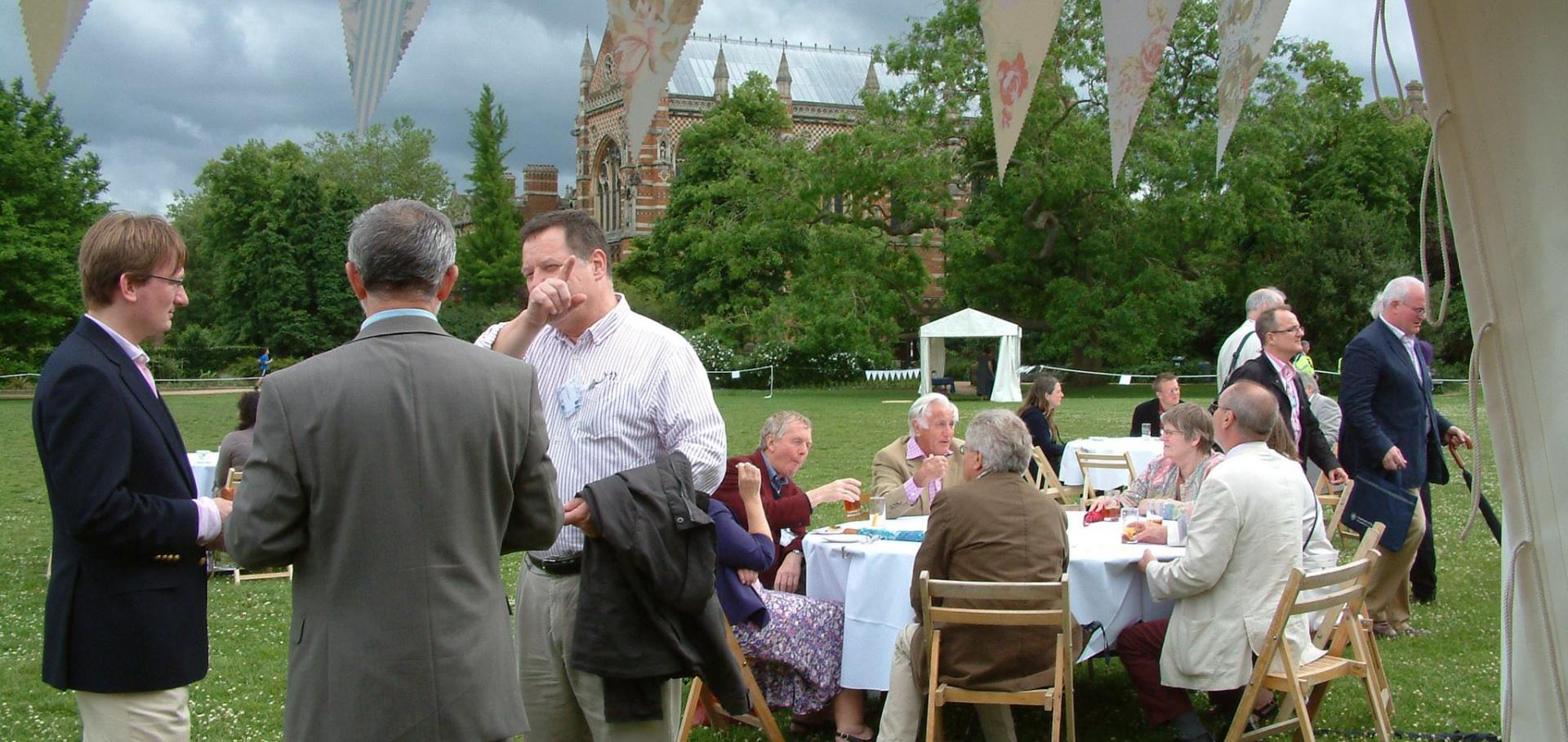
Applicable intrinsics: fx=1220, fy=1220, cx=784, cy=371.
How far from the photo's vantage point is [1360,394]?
622cm

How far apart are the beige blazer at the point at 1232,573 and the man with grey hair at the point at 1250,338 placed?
237 cm

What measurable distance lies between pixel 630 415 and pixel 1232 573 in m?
2.41

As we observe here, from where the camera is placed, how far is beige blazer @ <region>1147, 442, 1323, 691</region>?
168 inches

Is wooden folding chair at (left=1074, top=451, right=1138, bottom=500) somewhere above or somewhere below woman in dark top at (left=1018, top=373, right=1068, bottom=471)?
below

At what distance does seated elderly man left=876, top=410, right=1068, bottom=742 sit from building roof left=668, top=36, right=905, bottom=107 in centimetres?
5182

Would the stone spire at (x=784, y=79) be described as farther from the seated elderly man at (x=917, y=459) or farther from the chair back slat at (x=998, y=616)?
the chair back slat at (x=998, y=616)

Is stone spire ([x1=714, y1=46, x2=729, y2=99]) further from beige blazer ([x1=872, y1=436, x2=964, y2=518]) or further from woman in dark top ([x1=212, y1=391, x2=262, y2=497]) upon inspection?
beige blazer ([x1=872, y1=436, x2=964, y2=518])

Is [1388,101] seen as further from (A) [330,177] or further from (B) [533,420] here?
(A) [330,177]

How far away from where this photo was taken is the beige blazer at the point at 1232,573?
4262mm

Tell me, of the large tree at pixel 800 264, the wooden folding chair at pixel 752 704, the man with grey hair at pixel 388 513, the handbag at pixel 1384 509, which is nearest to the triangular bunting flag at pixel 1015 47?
the man with grey hair at pixel 388 513

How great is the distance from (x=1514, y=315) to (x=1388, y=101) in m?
0.52

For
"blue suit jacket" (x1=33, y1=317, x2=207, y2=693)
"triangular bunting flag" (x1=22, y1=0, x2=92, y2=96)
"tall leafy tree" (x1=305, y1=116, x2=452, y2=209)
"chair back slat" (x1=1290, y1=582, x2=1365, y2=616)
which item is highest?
"tall leafy tree" (x1=305, y1=116, x2=452, y2=209)

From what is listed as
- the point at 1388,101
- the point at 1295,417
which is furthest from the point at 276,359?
the point at 1388,101

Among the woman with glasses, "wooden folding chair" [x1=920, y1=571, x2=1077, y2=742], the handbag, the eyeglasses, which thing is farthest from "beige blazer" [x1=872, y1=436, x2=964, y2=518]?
the eyeglasses
